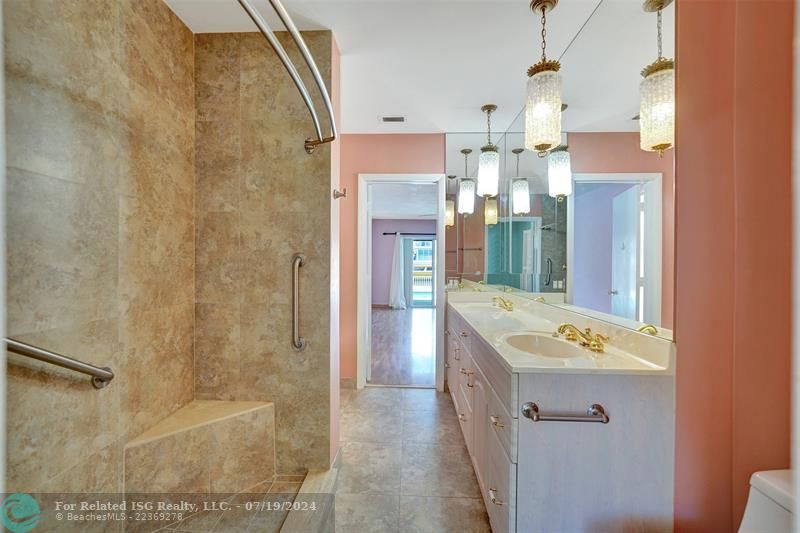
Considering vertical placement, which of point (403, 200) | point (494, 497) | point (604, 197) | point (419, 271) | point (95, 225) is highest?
point (403, 200)

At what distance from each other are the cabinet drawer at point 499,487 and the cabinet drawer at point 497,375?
190mm

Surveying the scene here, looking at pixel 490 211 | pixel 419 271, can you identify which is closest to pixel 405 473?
pixel 490 211

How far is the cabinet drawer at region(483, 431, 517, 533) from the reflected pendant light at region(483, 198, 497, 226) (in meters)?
1.91

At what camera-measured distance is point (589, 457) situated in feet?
3.54

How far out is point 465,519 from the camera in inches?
56.3

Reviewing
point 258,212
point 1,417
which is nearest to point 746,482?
point 1,417

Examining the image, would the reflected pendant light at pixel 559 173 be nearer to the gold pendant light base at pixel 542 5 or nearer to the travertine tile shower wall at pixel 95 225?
the gold pendant light base at pixel 542 5

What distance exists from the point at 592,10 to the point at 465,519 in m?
2.43

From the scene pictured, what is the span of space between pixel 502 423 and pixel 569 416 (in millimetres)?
235

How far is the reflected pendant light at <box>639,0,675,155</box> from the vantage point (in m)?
1.10

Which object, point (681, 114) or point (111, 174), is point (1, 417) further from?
point (681, 114)

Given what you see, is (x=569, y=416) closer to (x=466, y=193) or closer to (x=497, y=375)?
(x=497, y=375)

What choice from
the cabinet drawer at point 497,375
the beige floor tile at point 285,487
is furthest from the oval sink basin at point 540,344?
the beige floor tile at point 285,487

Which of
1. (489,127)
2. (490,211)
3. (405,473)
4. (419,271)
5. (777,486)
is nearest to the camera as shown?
(777,486)
